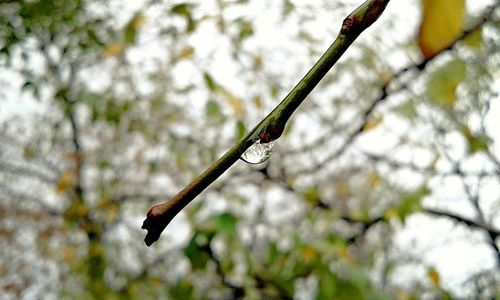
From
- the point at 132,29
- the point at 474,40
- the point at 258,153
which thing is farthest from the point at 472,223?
the point at 258,153

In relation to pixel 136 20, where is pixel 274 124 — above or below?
above

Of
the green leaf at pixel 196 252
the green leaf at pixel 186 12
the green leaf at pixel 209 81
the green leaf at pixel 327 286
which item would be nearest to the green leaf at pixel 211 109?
the green leaf at pixel 209 81

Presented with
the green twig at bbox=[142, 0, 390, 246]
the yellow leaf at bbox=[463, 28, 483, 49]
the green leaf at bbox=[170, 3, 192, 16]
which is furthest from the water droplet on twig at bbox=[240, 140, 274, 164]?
the green leaf at bbox=[170, 3, 192, 16]

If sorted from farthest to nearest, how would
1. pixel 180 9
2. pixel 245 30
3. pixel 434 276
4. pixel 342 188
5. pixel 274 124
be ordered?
pixel 342 188 < pixel 245 30 < pixel 434 276 < pixel 180 9 < pixel 274 124

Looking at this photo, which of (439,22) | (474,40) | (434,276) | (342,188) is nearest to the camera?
(439,22)

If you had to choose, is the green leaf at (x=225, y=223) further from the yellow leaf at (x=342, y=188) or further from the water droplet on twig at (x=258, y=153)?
the yellow leaf at (x=342, y=188)

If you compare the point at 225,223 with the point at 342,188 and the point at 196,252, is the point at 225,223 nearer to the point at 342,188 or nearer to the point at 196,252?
the point at 196,252
